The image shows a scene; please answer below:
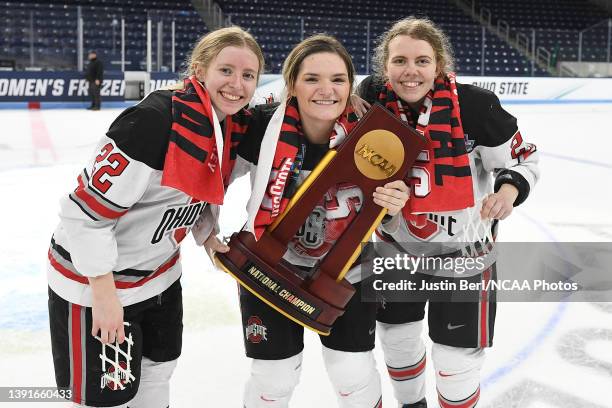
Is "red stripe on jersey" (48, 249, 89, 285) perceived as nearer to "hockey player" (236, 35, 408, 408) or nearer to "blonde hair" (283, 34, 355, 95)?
"hockey player" (236, 35, 408, 408)

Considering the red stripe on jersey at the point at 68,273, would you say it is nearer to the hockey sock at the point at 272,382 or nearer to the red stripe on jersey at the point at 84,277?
the red stripe on jersey at the point at 84,277

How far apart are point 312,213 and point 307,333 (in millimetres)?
1035

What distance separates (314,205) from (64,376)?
687 mm

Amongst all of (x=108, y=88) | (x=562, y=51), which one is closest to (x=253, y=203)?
(x=108, y=88)

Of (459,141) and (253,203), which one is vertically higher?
(459,141)

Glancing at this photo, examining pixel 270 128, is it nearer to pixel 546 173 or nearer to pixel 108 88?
pixel 546 173

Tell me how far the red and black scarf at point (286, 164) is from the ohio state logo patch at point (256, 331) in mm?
233

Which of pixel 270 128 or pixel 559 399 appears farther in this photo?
pixel 559 399

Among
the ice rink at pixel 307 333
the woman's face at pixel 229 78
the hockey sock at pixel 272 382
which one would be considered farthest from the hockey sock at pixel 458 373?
the woman's face at pixel 229 78

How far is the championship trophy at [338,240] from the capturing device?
1424 mm

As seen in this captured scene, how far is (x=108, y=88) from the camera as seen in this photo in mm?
11727

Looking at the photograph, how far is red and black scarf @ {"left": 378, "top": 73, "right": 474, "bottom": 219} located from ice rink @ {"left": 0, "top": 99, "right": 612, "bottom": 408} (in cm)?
78

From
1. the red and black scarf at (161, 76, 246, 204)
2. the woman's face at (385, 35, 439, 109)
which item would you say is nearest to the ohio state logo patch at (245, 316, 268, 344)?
the red and black scarf at (161, 76, 246, 204)

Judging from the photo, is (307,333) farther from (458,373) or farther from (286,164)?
(286,164)
